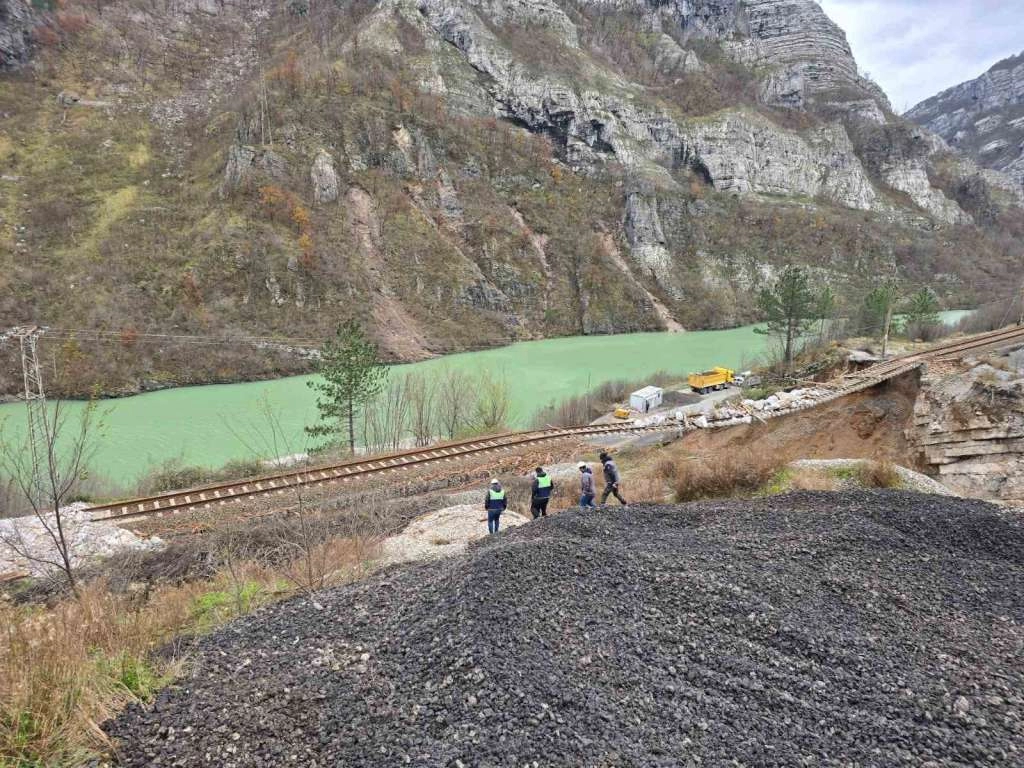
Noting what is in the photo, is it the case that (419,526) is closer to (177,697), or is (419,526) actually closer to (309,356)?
(177,697)

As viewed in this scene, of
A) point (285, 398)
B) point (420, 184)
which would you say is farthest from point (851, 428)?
point (420, 184)

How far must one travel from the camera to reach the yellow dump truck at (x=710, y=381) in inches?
1361

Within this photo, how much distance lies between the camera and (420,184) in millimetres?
66438

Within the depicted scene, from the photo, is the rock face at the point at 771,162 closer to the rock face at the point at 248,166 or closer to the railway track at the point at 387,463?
the rock face at the point at 248,166

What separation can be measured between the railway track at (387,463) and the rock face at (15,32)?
81.8 metres

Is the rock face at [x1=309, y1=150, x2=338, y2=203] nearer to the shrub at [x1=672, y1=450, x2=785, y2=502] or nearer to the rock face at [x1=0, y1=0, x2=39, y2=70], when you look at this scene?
the rock face at [x1=0, y1=0, x2=39, y2=70]

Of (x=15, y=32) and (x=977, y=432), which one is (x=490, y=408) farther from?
(x=15, y=32)

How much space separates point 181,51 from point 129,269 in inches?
2544

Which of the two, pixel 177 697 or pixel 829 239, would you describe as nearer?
pixel 177 697

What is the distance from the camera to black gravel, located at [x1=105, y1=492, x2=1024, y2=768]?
10.4 ft

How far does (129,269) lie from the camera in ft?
139

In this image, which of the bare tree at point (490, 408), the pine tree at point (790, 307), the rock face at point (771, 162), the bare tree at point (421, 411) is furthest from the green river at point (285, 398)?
the rock face at point (771, 162)

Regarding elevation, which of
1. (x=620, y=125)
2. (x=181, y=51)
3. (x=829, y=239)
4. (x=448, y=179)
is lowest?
(x=829, y=239)

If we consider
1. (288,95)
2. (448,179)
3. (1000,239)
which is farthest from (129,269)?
(1000,239)
